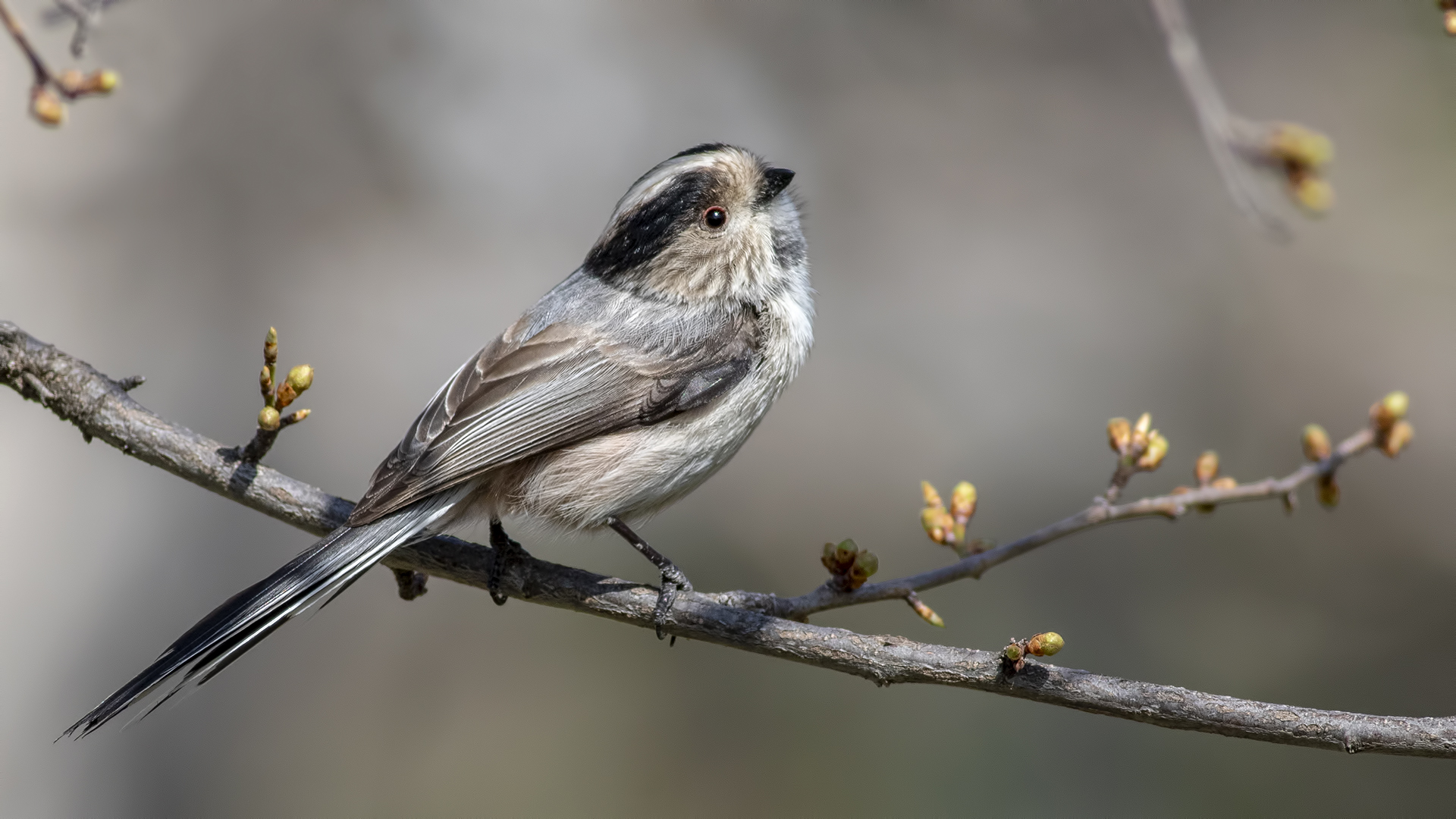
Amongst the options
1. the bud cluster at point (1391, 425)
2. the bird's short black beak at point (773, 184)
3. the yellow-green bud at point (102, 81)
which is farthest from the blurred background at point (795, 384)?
the yellow-green bud at point (102, 81)

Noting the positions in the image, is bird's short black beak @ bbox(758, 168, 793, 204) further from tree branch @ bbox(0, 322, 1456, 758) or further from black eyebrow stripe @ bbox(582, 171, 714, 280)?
tree branch @ bbox(0, 322, 1456, 758)

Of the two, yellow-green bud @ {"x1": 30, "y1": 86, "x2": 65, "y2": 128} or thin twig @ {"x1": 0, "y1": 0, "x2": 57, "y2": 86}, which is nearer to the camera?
thin twig @ {"x1": 0, "y1": 0, "x2": 57, "y2": 86}

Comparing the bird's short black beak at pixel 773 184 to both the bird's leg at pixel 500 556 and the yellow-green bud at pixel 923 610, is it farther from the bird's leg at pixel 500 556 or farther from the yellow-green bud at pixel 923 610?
the yellow-green bud at pixel 923 610

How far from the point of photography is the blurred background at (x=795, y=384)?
5.48 metres

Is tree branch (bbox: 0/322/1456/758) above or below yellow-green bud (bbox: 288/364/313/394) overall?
below

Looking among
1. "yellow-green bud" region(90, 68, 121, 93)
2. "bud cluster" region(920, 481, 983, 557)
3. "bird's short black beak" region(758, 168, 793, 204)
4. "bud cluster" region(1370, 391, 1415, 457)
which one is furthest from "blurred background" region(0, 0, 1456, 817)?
"yellow-green bud" region(90, 68, 121, 93)

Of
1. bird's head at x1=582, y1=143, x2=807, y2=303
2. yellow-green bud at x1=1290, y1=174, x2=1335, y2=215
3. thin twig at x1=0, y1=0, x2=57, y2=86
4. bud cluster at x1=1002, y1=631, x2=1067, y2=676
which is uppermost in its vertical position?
bird's head at x1=582, y1=143, x2=807, y2=303

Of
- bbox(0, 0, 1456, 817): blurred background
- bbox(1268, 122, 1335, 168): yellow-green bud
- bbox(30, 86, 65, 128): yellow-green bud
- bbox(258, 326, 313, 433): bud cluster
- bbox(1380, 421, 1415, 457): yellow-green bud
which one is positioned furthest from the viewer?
bbox(0, 0, 1456, 817): blurred background

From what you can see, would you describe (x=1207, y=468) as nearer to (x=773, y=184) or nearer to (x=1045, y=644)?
(x=1045, y=644)

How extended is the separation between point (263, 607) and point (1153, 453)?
2531 millimetres

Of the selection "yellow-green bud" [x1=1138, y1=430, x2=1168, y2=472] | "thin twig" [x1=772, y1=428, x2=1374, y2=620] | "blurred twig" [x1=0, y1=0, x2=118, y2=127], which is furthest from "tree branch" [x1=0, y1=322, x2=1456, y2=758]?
"blurred twig" [x1=0, y1=0, x2=118, y2=127]

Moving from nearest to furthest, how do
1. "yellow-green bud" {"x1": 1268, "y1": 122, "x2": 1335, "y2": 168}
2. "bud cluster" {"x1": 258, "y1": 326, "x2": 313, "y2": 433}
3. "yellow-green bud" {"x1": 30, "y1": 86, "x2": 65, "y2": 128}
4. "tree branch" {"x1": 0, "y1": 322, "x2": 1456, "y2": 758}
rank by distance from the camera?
"yellow-green bud" {"x1": 1268, "y1": 122, "x2": 1335, "y2": 168}, "yellow-green bud" {"x1": 30, "y1": 86, "x2": 65, "y2": 128}, "tree branch" {"x1": 0, "y1": 322, "x2": 1456, "y2": 758}, "bud cluster" {"x1": 258, "y1": 326, "x2": 313, "y2": 433}

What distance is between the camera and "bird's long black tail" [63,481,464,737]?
8.73 ft

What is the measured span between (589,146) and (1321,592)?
211 inches
